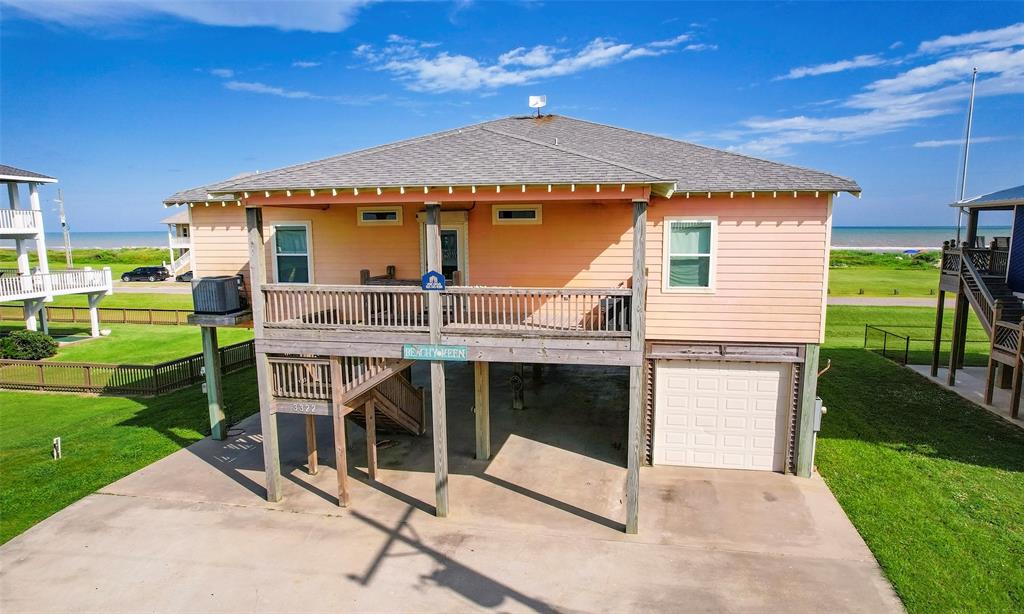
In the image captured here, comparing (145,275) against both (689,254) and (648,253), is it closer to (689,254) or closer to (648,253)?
(648,253)

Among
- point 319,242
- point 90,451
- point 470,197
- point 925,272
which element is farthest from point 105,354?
point 925,272

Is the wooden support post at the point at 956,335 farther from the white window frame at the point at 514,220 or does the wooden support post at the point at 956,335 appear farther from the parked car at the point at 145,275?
the parked car at the point at 145,275

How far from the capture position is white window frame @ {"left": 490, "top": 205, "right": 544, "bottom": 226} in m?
11.9

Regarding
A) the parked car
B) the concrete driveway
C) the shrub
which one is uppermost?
the parked car

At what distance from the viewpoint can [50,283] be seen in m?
25.3

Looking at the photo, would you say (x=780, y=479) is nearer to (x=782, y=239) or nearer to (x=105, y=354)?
(x=782, y=239)

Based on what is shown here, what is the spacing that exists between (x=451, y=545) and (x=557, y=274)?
573 cm

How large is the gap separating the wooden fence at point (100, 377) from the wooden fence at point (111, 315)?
11.5m

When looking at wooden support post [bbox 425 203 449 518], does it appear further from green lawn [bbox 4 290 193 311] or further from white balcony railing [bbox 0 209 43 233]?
green lawn [bbox 4 290 193 311]

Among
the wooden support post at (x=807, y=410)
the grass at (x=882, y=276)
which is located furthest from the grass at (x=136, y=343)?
the grass at (x=882, y=276)

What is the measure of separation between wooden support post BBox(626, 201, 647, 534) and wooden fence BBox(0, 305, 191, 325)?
1127 inches

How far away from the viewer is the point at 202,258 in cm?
1338

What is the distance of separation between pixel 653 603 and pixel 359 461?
287 inches

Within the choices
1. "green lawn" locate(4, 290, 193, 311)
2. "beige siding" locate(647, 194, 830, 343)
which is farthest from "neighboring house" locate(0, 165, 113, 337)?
"beige siding" locate(647, 194, 830, 343)
